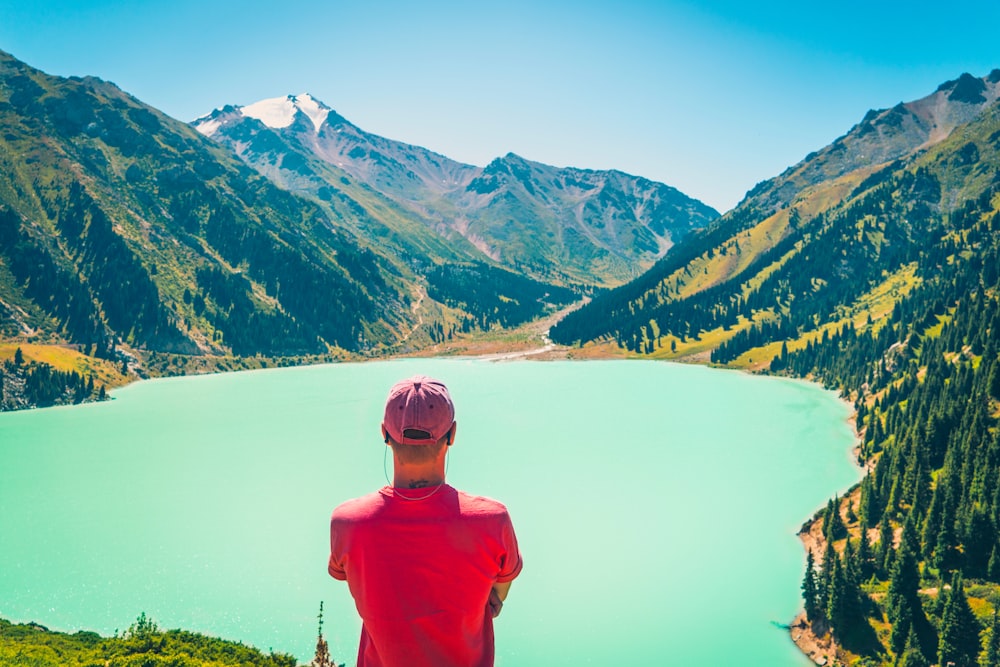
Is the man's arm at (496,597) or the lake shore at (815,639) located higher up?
the man's arm at (496,597)

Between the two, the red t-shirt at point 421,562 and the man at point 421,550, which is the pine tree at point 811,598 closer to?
the man at point 421,550

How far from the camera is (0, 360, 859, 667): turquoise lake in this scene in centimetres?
4647

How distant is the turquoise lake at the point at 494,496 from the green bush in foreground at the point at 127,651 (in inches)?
211

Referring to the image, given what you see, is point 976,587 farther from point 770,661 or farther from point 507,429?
point 507,429

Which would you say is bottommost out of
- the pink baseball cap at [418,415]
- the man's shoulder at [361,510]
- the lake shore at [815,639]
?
the lake shore at [815,639]

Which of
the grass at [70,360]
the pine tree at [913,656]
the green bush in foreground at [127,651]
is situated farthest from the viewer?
the grass at [70,360]

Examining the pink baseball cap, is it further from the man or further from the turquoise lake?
the turquoise lake

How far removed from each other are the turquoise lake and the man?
136ft

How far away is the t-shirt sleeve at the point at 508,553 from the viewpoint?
4.37m

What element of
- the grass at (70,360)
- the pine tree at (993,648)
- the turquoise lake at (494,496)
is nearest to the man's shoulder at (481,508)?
the turquoise lake at (494,496)

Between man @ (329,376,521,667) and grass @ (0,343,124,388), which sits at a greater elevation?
grass @ (0,343,124,388)

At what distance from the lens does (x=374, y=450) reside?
96.9 m

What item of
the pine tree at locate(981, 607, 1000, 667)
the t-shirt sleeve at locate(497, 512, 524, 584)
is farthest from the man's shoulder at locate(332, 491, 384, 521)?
the pine tree at locate(981, 607, 1000, 667)

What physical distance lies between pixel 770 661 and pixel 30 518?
74.4 m
